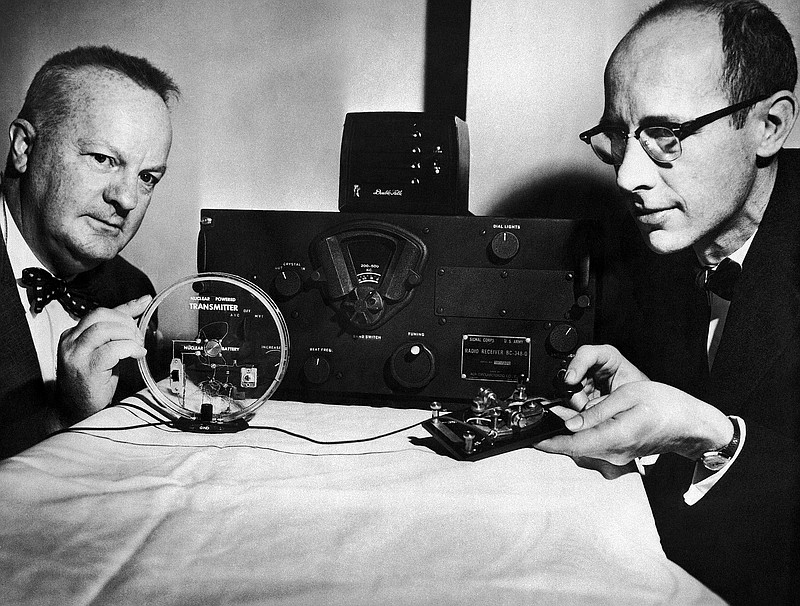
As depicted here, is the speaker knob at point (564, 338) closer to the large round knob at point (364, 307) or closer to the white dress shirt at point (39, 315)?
the large round knob at point (364, 307)

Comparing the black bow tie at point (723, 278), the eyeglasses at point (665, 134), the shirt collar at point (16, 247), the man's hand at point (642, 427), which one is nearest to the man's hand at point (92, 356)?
the shirt collar at point (16, 247)

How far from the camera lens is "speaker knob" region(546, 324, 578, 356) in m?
1.05

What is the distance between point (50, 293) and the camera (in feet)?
3.70

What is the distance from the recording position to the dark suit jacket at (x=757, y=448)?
0.85 m

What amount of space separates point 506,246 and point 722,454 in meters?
0.45

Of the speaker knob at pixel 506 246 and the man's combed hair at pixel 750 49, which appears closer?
the man's combed hair at pixel 750 49

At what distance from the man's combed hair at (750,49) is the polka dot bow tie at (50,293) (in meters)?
1.14

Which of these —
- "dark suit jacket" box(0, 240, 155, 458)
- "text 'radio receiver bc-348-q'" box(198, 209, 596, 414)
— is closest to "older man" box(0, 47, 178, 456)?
"dark suit jacket" box(0, 240, 155, 458)

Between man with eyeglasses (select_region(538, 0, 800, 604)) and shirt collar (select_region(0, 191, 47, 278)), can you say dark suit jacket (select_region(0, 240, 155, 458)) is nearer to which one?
shirt collar (select_region(0, 191, 47, 278))

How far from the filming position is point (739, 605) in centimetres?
76

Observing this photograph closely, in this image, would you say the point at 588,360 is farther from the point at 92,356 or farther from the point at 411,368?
the point at 92,356

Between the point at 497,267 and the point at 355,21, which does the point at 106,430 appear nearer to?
the point at 497,267

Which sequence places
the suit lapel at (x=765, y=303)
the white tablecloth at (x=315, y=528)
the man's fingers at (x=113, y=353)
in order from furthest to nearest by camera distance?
the man's fingers at (x=113, y=353) → the suit lapel at (x=765, y=303) → the white tablecloth at (x=315, y=528)

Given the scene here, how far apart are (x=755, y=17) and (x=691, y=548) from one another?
0.81 m
